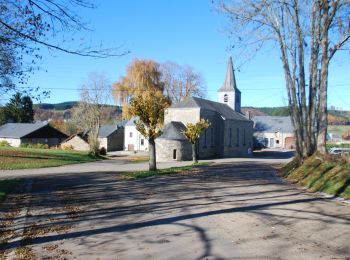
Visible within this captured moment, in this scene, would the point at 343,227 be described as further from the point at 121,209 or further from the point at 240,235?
the point at 121,209

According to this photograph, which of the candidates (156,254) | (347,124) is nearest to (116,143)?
(156,254)

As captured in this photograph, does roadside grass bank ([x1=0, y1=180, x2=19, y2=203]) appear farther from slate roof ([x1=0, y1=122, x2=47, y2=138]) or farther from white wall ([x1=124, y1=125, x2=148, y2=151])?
white wall ([x1=124, y1=125, x2=148, y2=151])

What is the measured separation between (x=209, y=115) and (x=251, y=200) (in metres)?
36.9

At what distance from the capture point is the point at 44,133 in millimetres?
62219

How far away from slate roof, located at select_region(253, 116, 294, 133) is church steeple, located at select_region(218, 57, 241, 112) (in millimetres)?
24651

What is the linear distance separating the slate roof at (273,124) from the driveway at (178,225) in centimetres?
6906

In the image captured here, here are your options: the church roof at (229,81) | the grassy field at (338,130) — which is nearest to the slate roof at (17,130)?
the church roof at (229,81)

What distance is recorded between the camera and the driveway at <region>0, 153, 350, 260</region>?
6902 mm

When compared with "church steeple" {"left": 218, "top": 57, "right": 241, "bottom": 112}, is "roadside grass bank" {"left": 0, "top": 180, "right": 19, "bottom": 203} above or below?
below

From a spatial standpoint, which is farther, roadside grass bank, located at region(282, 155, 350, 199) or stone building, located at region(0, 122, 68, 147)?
stone building, located at region(0, 122, 68, 147)

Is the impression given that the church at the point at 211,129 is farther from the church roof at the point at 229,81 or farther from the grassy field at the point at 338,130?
the grassy field at the point at 338,130

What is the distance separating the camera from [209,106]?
5000 centimetres

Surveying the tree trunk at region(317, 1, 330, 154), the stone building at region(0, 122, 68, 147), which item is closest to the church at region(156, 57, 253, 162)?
the stone building at region(0, 122, 68, 147)

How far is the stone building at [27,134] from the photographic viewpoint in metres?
58.4
